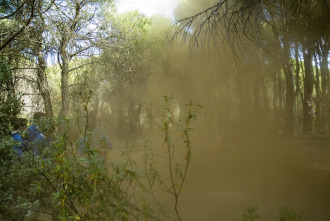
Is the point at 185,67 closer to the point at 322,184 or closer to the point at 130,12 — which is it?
the point at 130,12

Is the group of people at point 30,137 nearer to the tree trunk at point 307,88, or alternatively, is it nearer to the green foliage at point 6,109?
the green foliage at point 6,109

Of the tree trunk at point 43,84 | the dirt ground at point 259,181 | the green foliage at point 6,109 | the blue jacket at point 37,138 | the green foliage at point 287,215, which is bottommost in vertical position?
the dirt ground at point 259,181

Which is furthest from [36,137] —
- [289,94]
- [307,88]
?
[307,88]

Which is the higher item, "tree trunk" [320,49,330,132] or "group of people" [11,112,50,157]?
"tree trunk" [320,49,330,132]

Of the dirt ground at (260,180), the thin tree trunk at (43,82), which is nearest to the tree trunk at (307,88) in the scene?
the dirt ground at (260,180)

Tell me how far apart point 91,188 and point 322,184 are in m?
6.07

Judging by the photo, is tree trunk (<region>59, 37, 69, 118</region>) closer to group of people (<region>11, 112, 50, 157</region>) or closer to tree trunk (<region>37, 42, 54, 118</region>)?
tree trunk (<region>37, 42, 54, 118</region>)

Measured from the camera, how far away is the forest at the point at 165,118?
262 centimetres

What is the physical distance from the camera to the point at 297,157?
9.11 metres

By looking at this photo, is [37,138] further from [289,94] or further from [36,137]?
[289,94]

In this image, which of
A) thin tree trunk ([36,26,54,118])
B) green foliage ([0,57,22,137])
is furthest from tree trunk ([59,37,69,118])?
green foliage ([0,57,22,137])

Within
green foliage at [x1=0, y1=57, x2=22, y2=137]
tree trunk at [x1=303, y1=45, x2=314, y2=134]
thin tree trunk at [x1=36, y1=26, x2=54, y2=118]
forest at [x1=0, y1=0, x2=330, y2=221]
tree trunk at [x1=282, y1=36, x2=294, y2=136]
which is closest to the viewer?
forest at [x1=0, y1=0, x2=330, y2=221]

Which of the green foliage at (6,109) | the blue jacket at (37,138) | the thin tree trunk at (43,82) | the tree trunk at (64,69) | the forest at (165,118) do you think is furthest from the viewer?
the thin tree trunk at (43,82)

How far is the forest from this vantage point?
2615mm
